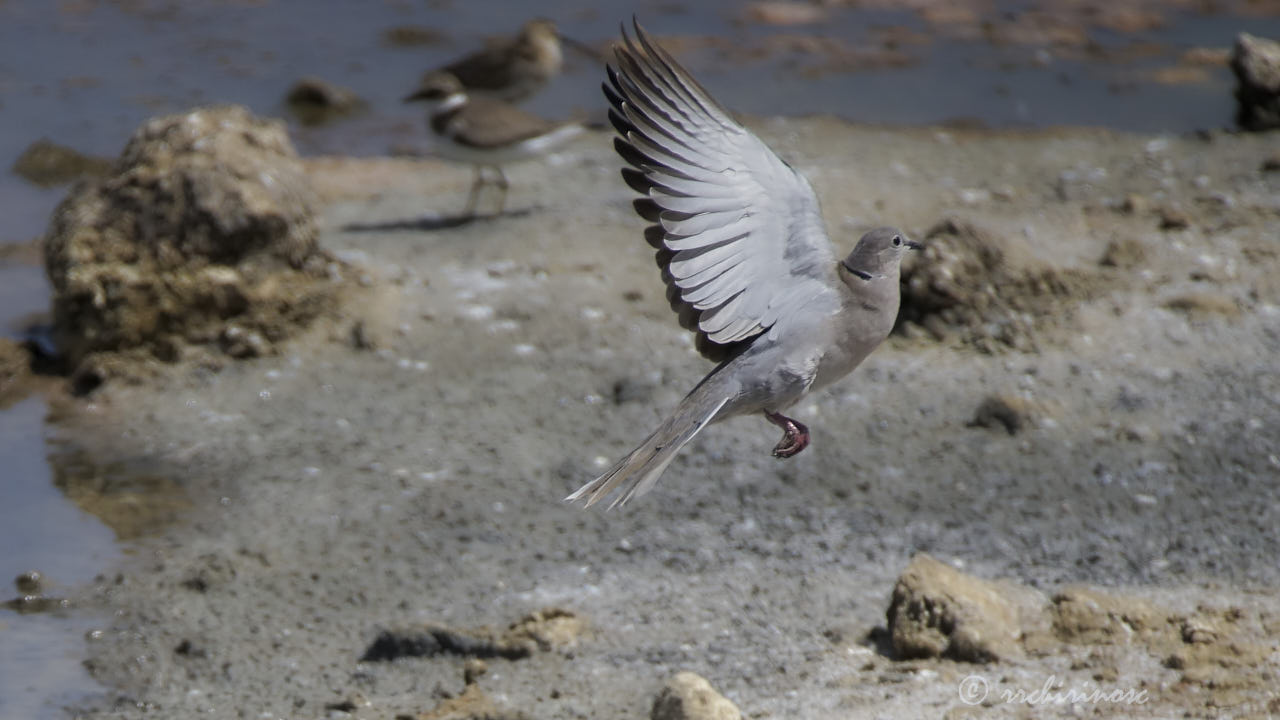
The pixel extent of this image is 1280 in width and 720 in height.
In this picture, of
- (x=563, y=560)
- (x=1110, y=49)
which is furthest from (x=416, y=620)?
(x=1110, y=49)

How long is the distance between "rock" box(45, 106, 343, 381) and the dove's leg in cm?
334

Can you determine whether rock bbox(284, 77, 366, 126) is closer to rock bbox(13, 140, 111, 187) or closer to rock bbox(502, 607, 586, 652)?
rock bbox(13, 140, 111, 187)

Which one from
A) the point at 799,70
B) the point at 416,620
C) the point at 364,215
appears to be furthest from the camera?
the point at 799,70

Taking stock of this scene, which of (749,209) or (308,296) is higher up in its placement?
(749,209)

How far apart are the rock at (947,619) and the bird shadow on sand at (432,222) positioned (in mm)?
4089

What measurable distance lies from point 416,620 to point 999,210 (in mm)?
4406

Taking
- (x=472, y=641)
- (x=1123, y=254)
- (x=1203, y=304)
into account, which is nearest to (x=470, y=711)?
(x=472, y=641)

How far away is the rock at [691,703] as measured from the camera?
13.8 feet

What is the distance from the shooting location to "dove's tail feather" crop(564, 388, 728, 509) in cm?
394

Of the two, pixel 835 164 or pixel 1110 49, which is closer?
pixel 835 164

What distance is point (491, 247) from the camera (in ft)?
25.7

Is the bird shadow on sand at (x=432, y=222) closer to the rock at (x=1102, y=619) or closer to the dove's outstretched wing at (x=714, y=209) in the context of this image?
the dove's outstretched wing at (x=714, y=209)

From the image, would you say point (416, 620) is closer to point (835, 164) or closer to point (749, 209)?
point (749, 209)

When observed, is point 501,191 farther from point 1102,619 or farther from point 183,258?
point 1102,619
